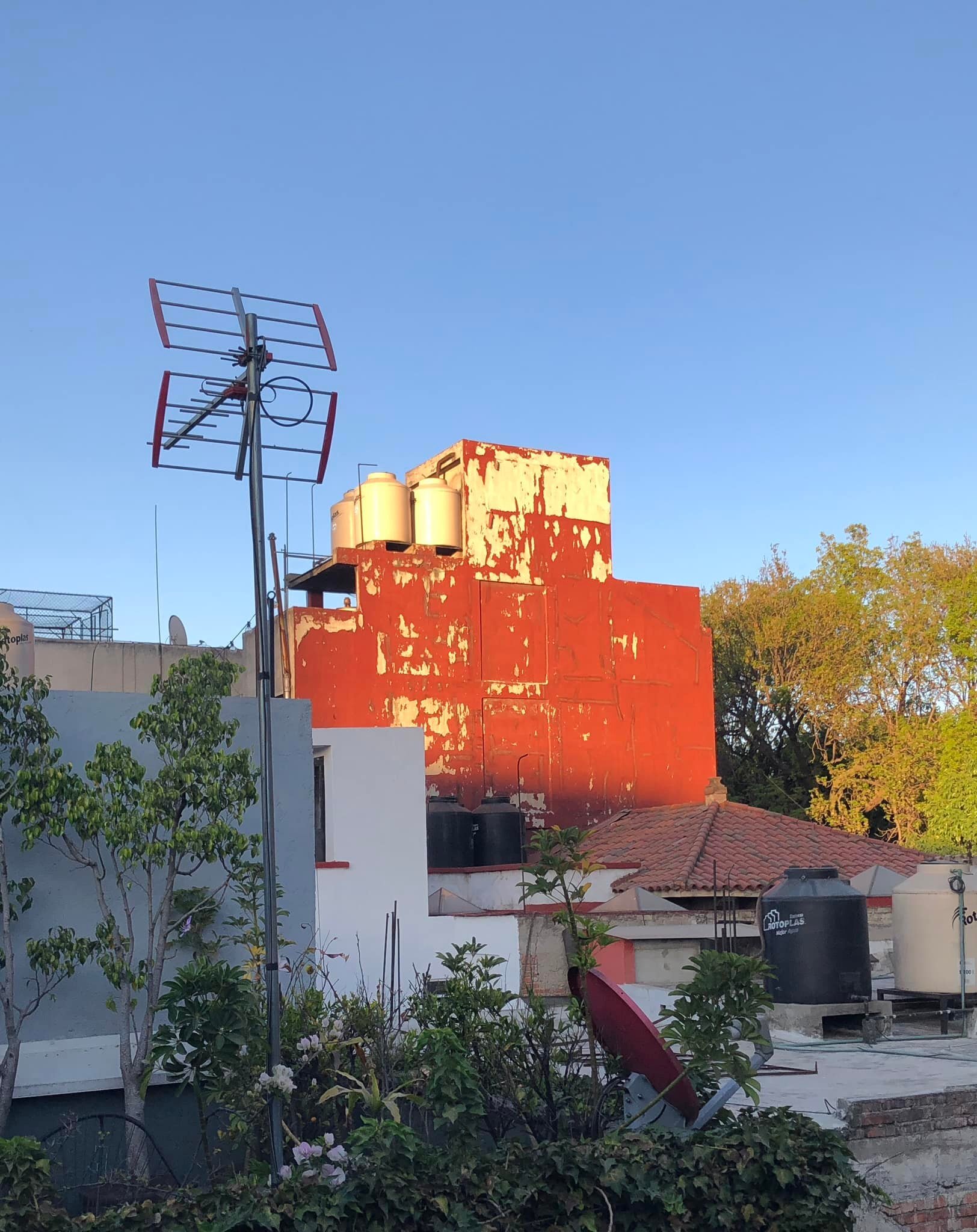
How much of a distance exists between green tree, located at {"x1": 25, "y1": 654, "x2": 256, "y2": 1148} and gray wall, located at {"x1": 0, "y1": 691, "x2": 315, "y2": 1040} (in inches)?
7.1

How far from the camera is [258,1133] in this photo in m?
10.8

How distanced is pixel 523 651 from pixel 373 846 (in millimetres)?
15774

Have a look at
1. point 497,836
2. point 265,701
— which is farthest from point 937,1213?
point 497,836

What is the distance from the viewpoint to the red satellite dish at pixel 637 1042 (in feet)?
32.0

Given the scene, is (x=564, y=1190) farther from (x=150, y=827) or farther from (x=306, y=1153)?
(x=150, y=827)

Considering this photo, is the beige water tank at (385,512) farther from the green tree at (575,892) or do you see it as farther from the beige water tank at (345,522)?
the green tree at (575,892)

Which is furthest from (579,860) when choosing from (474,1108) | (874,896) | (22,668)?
(874,896)

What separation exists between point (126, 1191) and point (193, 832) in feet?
9.02

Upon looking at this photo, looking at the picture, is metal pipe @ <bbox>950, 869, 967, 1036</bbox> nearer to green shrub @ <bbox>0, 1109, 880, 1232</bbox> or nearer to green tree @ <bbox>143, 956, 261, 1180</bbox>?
green shrub @ <bbox>0, 1109, 880, 1232</bbox>

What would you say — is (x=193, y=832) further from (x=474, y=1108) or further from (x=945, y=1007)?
(x=945, y=1007)

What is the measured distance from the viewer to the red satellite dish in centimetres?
974

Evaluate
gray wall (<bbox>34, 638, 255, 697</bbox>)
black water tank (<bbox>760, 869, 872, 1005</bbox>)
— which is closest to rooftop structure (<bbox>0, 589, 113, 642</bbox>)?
gray wall (<bbox>34, 638, 255, 697</bbox>)

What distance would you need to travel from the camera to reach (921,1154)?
11.4 metres

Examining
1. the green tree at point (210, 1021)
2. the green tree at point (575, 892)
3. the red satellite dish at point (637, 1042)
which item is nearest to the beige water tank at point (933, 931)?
the red satellite dish at point (637, 1042)
